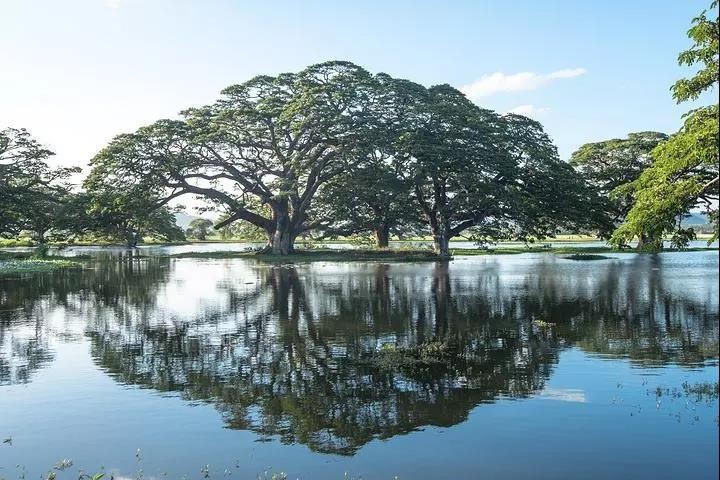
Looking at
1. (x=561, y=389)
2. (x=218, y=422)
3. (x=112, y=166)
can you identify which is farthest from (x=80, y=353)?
(x=112, y=166)

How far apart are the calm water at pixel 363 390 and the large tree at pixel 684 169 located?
2.38 m

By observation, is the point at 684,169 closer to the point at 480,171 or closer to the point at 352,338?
the point at 352,338

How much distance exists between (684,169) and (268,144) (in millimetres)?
59023

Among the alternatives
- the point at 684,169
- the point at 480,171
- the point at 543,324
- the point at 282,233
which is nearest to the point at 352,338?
the point at 543,324

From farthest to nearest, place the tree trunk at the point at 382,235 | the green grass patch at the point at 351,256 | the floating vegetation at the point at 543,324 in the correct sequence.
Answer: the tree trunk at the point at 382,235
the green grass patch at the point at 351,256
the floating vegetation at the point at 543,324

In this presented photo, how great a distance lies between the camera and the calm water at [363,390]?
1018 cm

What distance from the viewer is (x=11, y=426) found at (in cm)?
1203

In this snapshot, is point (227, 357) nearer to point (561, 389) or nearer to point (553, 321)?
point (561, 389)

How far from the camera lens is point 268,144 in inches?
2788

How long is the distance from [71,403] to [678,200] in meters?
15.3

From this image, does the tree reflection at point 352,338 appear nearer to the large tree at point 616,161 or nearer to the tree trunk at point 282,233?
the tree trunk at point 282,233

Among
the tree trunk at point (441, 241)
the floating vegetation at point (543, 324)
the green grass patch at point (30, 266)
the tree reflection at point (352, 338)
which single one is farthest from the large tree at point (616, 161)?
the green grass patch at point (30, 266)

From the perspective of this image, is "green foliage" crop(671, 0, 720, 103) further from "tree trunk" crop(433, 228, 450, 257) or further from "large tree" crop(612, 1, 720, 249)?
"tree trunk" crop(433, 228, 450, 257)

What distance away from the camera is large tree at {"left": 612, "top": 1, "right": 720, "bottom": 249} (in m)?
14.8
